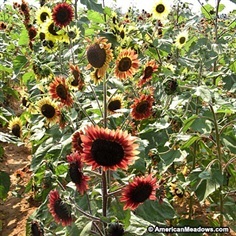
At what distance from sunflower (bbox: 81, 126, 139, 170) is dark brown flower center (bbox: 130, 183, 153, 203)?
0.19 m

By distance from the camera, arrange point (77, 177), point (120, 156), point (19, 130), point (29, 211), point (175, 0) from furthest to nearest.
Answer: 1. point (175, 0)
2. point (29, 211)
3. point (19, 130)
4. point (77, 177)
5. point (120, 156)

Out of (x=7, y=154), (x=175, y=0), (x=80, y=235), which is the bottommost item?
(x=80, y=235)

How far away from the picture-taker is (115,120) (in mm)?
2434

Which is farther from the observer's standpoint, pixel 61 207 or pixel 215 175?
pixel 215 175

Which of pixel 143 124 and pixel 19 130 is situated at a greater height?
pixel 19 130

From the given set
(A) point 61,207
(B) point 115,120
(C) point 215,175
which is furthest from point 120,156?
(B) point 115,120

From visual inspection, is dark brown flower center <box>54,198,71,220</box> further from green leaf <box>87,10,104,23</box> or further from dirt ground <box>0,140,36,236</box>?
green leaf <box>87,10,104,23</box>

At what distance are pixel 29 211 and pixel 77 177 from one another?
2372 mm

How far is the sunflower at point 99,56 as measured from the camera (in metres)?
1.79

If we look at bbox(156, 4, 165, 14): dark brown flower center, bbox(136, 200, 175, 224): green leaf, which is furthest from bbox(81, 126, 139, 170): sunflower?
bbox(156, 4, 165, 14): dark brown flower center

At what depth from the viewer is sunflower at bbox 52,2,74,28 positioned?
2648mm

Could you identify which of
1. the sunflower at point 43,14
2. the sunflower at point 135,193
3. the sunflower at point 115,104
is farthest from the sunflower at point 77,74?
the sunflower at point 43,14

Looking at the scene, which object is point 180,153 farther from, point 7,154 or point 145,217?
point 7,154

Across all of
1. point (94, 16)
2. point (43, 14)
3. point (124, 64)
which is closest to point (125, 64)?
point (124, 64)
